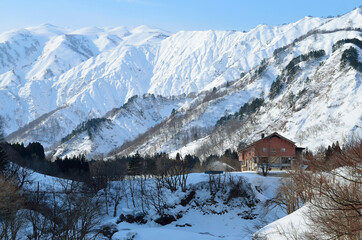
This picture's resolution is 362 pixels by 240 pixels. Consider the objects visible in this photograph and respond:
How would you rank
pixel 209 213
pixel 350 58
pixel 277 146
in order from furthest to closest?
pixel 350 58 < pixel 277 146 < pixel 209 213

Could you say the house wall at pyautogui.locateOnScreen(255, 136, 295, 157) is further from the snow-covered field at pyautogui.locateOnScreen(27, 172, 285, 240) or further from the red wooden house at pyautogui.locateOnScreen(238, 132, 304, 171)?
the snow-covered field at pyautogui.locateOnScreen(27, 172, 285, 240)

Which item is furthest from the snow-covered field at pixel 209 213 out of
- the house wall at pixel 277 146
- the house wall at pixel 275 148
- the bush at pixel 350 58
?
the bush at pixel 350 58

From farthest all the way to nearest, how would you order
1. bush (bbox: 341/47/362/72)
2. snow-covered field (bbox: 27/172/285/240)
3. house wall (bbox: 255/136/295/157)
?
bush (bbox: 341/47/362/72), house wall (bbox: 255/136/295/157), snow-covered field (bbox: 27/172/285/240)

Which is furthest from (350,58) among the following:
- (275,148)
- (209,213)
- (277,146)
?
(209,213)

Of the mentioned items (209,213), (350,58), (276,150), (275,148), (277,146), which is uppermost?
(350,58)

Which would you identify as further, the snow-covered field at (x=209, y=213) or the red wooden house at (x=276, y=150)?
the red wooden house at (x=276, y=150)

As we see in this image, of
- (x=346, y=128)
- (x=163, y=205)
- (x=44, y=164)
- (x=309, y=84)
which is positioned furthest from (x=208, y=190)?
(x=309, y=84)

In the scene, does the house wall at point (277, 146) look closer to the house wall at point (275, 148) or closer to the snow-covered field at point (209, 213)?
the house wall at point (275, 148)

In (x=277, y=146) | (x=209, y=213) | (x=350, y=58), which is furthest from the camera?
(x=350, y=58)

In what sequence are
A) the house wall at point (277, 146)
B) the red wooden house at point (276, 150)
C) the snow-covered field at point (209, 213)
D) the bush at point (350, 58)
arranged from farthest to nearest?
the bush at point (350, 58), the house wall at point (277, 146), the red wooden house at point (276, 150), the snow-covered field at point (209, 213)

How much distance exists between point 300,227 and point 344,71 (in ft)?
519

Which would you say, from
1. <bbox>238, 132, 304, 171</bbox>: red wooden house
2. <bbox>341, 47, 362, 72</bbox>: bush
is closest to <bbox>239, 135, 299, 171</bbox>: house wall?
<bbox>238, 132, 304, 171</bbox>: red wooden house

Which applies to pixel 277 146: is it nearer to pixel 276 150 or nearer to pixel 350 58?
pixel 276 150

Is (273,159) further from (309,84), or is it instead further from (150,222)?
(309,84)
